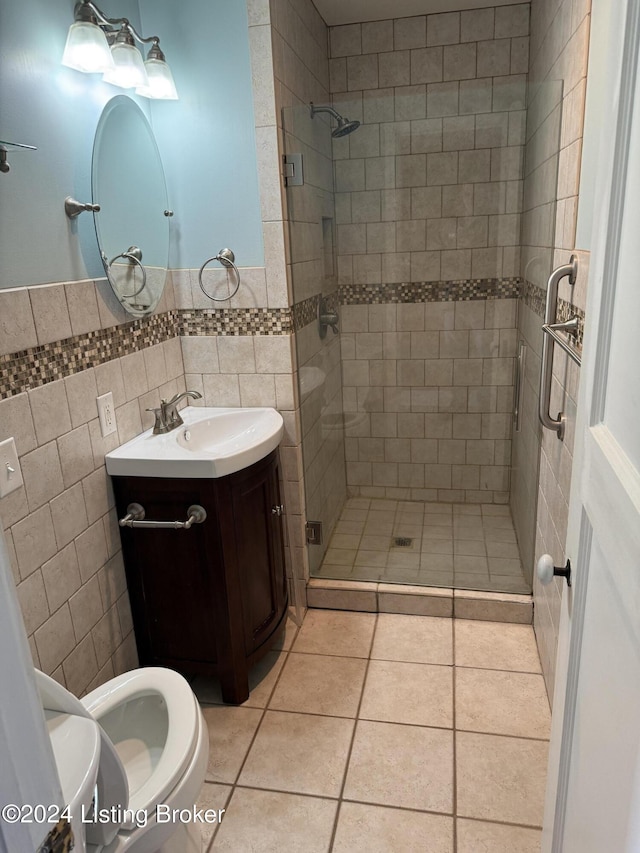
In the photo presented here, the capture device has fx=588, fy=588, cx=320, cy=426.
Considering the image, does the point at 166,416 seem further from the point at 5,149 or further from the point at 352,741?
the point at 352,741

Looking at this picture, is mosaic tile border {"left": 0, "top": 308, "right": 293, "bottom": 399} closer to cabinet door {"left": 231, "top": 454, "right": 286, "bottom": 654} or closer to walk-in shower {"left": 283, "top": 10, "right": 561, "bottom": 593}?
walk-in shower {"left": 283, "top": 10, "right": 561, "bottom": 593}

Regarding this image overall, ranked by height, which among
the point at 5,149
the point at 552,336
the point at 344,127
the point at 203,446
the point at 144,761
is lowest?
the point at 144,761

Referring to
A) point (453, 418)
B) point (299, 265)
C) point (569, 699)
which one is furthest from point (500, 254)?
point (569, 699)

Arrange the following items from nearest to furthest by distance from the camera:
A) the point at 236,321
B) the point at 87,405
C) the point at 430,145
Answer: the point at 87,405, the point at 236,321, the point at 430,145

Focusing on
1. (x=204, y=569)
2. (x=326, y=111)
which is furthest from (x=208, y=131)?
(x=204, y=569)

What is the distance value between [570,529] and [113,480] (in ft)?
4.77

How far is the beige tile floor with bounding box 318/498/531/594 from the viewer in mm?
2670

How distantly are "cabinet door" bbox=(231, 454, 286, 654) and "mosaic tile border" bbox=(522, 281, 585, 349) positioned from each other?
111 cm

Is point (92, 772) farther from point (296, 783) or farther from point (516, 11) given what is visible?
point (516, 11)

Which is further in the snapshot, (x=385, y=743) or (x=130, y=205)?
(x=130, y=205)

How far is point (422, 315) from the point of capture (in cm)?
301

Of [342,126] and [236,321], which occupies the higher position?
[342,126]

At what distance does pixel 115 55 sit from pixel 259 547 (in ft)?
5.62

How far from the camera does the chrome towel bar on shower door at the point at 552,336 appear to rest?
5.57 feet
